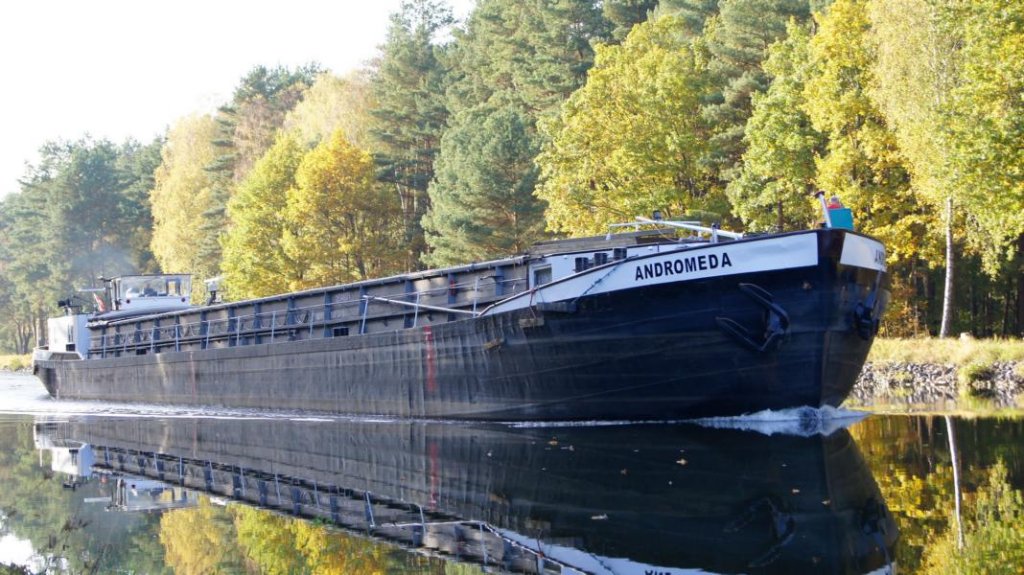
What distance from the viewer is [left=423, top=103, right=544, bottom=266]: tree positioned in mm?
47938

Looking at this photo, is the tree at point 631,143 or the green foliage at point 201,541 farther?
the tree at point 631,143

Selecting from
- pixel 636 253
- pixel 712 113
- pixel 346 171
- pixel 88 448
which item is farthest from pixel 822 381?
pixel 346 171

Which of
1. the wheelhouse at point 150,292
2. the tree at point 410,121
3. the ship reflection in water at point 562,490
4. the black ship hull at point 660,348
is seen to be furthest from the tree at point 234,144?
the ship reflection in water at point 562,490

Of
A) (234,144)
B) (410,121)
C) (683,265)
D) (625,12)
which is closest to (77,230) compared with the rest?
(234,144)

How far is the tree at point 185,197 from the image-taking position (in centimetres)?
8231

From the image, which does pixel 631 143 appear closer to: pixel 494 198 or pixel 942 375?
pixel 494 198

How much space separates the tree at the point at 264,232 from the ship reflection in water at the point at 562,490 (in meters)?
38.5

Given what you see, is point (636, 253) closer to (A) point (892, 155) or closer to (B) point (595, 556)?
(B) point (595, 556)

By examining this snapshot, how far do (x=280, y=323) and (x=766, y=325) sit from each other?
14.8 m

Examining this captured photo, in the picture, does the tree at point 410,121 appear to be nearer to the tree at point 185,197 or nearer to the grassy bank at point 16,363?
the tree at point 185,197

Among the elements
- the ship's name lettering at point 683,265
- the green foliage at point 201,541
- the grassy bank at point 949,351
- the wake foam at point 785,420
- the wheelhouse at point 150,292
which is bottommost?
the green foliage at point 201,541

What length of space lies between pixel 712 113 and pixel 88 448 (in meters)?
28.0

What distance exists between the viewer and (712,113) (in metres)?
42.2

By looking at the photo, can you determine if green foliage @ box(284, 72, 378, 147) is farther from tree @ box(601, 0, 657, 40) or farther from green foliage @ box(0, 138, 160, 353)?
green foliage @ box(0, 138, 160, 353)
